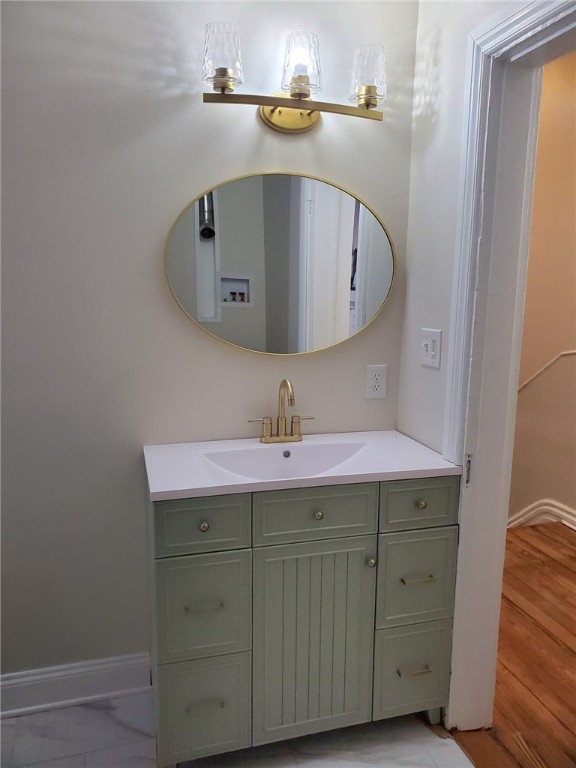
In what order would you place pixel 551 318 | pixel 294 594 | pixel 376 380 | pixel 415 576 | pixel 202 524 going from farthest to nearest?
pixel 551 318
pixel 376 380
pixel 415 576
pixel 294 594
pixel 202 524

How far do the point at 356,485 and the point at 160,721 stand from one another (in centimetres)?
85

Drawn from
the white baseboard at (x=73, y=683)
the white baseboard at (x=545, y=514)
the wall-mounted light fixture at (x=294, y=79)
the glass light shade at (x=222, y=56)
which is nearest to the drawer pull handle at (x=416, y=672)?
the white baseboard at (x=73, y=683)

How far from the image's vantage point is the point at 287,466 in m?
1.92

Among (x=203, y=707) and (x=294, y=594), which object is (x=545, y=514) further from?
(x=203, y=707)

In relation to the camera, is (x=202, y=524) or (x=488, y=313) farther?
(x=488, y=313)

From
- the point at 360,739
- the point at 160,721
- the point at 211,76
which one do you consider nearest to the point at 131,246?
the point at 211,76

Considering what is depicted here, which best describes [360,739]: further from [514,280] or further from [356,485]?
[514,280]

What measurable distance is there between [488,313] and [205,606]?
1156 millimetres

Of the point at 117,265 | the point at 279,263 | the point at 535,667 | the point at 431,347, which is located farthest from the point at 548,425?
the point at 117,265

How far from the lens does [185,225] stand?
185cm

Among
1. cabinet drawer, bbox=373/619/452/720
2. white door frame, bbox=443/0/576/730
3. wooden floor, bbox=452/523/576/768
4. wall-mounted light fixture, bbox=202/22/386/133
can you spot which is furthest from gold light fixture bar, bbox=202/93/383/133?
wooden floor, bbox=452/523/576/768

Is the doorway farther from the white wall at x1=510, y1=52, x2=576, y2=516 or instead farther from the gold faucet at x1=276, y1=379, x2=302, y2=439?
the gold faucet at x1=276, y1=379, x2=302, y2=439

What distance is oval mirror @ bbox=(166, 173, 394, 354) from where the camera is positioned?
1865 millimetres

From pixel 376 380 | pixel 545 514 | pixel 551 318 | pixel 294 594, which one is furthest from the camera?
pixel 545 514
